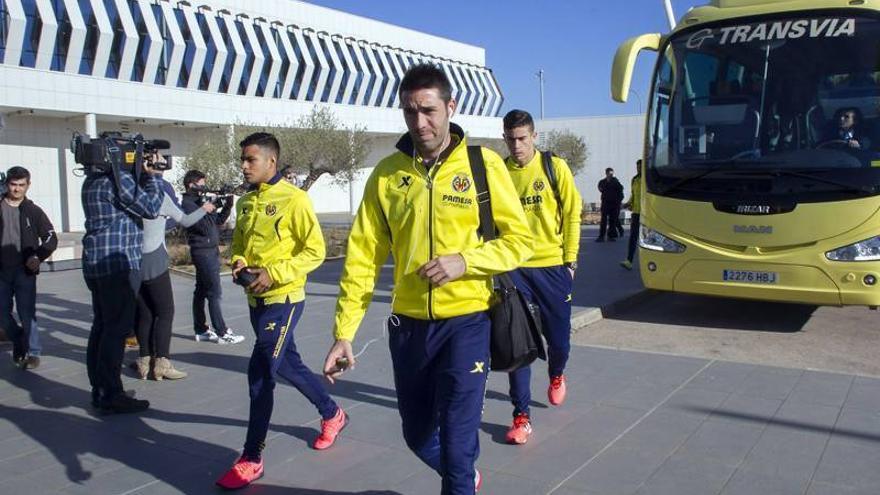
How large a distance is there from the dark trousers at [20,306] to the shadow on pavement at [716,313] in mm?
6353

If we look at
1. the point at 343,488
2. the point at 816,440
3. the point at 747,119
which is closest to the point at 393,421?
the point at 343,488

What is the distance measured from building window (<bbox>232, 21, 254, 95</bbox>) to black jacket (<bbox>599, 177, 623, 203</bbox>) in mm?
27751

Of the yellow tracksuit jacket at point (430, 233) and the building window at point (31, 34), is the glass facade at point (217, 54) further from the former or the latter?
the yellow tracksuit jacket at point (430, 233)

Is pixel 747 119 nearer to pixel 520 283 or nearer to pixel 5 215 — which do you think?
pixel 520 283

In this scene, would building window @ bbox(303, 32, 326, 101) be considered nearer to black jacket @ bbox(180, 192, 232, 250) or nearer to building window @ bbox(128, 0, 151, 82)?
building window @ bbox(128, 0, 151, 82)

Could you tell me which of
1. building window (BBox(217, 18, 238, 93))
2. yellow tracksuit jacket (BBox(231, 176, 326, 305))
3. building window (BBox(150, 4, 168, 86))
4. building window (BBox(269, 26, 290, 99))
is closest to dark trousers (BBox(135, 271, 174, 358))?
yellow tracksuit jacket (BBox(231, 176, 326, 305))

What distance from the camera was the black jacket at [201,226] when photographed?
769cm

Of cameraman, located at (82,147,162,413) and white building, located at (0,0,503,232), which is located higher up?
white building, located at (0,0,503,232)

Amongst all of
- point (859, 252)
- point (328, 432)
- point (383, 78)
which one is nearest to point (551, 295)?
point (328, 432)

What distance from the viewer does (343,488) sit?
4164mm

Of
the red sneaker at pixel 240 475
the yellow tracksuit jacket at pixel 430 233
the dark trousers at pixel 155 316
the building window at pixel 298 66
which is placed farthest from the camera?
the building window at pixel 298 66

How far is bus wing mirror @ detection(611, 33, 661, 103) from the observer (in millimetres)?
8422

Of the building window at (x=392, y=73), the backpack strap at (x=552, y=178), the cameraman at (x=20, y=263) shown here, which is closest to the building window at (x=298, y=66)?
the building window at (x=392, y=73)

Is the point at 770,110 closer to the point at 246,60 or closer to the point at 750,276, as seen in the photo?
the point at 750,276
